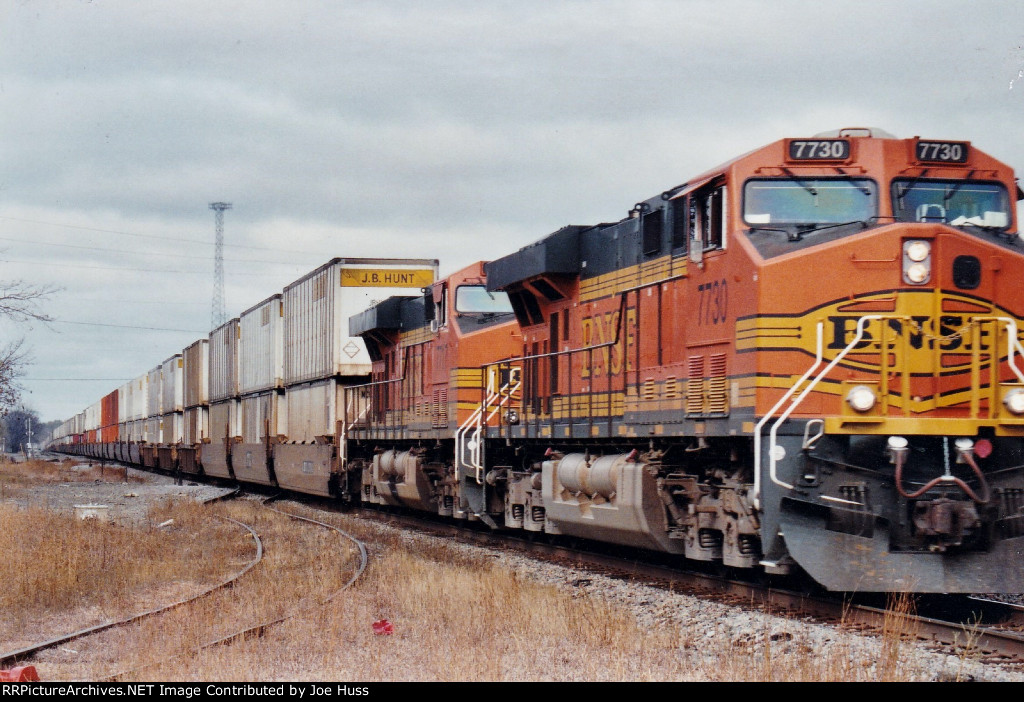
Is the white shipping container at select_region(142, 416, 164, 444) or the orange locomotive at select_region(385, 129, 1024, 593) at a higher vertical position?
the orange locomotive at select_region(385, 129, 1024, 593)

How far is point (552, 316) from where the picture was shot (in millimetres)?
15062

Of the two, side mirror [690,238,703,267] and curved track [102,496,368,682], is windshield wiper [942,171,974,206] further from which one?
curved track [102,496,368,682]

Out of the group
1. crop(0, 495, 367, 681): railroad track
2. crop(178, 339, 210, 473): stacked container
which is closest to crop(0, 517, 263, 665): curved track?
crop(0, 495, 367, 681): railroad track

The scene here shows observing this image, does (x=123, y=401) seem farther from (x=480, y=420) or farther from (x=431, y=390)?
(x=480, y=420)

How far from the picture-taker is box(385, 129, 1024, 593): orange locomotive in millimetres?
8883

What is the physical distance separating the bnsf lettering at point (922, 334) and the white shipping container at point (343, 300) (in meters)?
15.2

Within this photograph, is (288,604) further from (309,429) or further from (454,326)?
(309,429)

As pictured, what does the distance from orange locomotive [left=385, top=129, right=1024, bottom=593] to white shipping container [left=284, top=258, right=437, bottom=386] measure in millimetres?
12215

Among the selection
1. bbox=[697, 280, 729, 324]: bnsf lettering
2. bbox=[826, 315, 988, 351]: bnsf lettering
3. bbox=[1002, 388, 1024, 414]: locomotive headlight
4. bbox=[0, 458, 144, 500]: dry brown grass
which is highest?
bbox=[697, 280, 729, 324]: bnsf lettering

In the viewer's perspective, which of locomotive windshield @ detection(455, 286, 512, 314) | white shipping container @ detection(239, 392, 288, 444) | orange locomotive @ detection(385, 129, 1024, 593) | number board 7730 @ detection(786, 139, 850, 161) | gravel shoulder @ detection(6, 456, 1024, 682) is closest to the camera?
gravel shoulder @ detection(6, 456, 1024, 682)

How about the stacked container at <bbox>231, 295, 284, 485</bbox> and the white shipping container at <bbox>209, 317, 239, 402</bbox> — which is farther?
the white shipping container at <bbox>209, 317, 239, 402</bbox>

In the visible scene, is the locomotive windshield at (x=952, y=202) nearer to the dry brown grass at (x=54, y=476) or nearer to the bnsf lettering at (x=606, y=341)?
the bnsf lettering at (x=606, y=341)

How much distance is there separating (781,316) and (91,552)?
9273 mm

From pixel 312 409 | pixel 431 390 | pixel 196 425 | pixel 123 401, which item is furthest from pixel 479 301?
pixel 123 401
